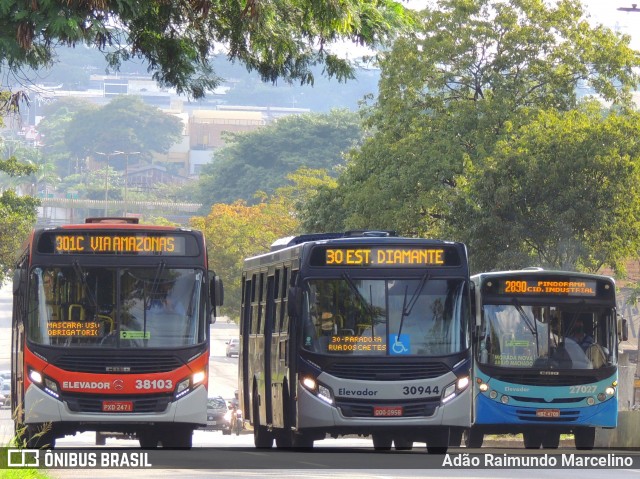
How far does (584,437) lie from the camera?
2509 cm

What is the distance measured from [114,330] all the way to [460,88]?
2791cm

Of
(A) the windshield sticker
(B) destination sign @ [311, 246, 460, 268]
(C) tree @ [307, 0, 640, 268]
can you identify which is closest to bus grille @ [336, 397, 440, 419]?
(B) destination sign @ [311, 246, 460, 268]

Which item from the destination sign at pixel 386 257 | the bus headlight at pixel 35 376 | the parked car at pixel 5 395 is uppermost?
the destination sign at pixel 386 257

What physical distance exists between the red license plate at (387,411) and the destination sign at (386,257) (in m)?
1.77

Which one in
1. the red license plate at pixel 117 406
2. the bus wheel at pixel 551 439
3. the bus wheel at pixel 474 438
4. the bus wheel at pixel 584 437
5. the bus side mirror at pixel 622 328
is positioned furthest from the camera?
the bus wheel at pixel 551 439

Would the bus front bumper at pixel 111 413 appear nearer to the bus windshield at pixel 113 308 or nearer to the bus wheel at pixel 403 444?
the bus windshield at pixel 113 308

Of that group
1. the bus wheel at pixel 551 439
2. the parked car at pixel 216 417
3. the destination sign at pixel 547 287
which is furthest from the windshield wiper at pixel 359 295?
the parked car at pixel 216 417

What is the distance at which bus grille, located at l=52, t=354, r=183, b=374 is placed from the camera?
20109 mm

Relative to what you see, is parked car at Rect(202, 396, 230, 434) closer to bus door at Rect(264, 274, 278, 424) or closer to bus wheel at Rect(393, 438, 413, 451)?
bus wheel at Rect(393, 438, 413, 451)

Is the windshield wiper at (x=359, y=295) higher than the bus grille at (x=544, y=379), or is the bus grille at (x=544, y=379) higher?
the windshield wiper at (x=359, y=295)

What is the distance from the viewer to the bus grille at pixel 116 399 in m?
20.1

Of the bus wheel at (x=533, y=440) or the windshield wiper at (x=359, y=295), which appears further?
the bus wheel at (x=533, y=440)

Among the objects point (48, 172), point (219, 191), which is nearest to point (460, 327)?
point (219, 191)

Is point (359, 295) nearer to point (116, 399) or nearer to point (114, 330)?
point (114, 330)
